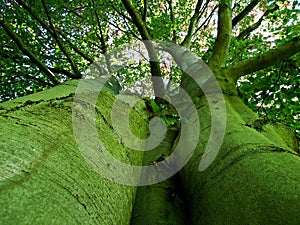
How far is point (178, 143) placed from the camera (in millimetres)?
2273

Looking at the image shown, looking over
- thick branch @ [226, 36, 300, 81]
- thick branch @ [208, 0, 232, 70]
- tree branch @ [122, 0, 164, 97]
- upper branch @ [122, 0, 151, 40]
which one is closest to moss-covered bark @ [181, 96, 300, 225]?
thick branch @ [226, 36, 300, 81]

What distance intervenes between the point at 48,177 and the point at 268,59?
268cm

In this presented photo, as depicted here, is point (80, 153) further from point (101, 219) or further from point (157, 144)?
point (157, 144)

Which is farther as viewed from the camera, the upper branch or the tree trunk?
the upper branch

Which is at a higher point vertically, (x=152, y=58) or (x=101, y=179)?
(x=152, y=58)

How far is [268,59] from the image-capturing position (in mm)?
2875

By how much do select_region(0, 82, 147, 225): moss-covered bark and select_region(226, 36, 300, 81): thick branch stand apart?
2.06m

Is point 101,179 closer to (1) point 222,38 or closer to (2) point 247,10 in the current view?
(1) point 222,38

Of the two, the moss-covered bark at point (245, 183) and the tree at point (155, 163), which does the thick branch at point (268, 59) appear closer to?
the tree at point (155, 163)

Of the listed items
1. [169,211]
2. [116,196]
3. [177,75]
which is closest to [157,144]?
[169,211]

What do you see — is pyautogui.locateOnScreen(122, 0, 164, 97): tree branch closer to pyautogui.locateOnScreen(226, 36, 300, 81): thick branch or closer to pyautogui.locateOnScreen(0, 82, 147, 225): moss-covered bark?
pyautogui.locateOnScreen(226, 36, 300, 81): thick branch

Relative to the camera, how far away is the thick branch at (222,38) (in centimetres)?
326

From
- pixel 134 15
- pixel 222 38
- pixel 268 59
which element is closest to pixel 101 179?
pixel 268 59

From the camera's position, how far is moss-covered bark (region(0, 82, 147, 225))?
77 centimetres
